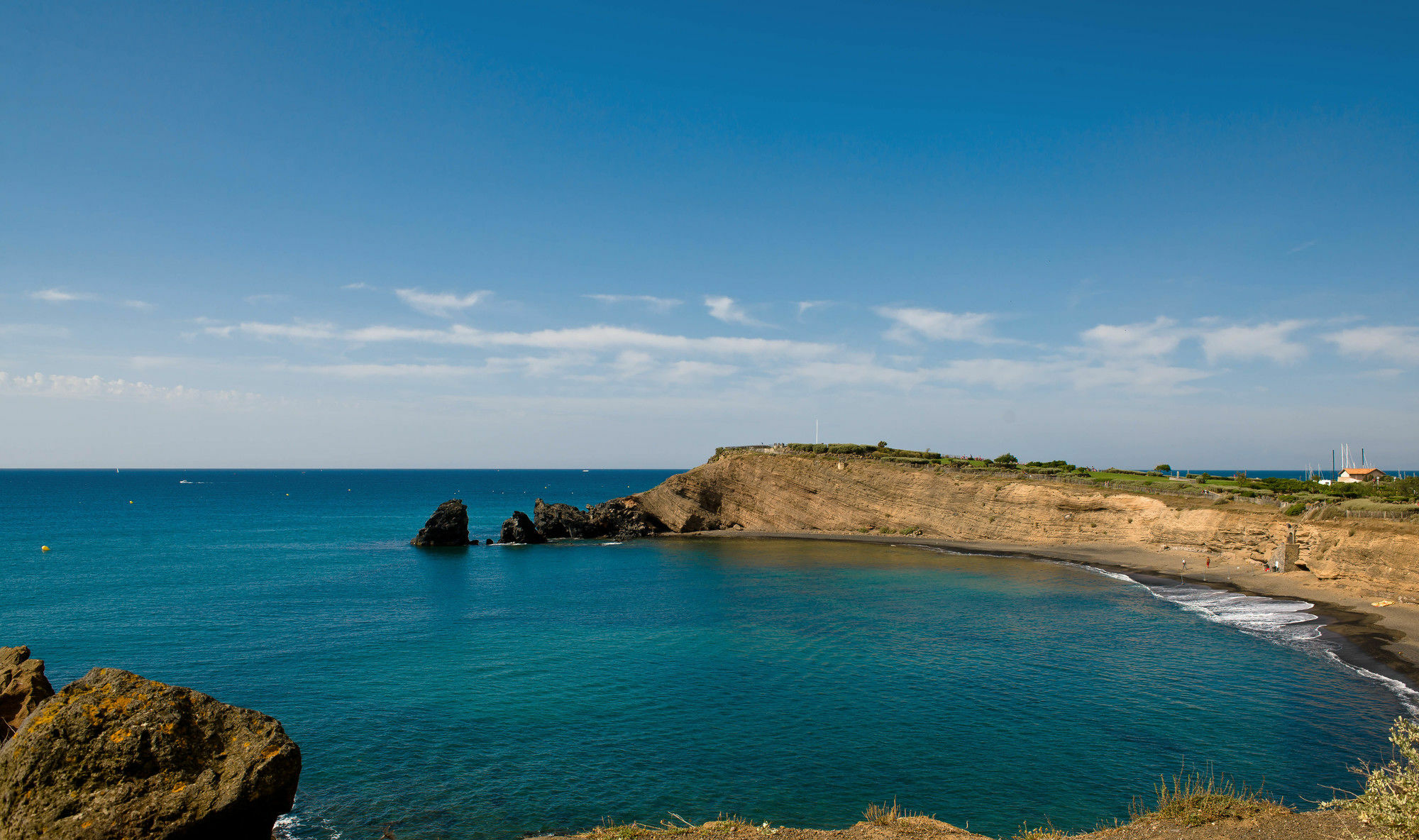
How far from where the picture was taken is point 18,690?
599 inches

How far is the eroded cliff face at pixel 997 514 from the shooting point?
4225cm

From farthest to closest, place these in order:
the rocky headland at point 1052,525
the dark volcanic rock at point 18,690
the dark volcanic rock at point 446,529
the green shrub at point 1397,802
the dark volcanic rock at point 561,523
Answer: the dark volcanic rock at point 561,523, the dark volcanic rock at point 446,529, the rocky headland at point 1052,525, the dark volcanic rock at point 18,690, the green shrub at point 1397,802

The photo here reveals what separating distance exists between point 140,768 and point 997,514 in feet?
227

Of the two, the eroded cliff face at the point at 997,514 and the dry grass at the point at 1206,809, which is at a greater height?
the eroded cliff face at the point at 997,514

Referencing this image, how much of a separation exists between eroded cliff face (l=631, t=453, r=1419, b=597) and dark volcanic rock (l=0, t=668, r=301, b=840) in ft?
171

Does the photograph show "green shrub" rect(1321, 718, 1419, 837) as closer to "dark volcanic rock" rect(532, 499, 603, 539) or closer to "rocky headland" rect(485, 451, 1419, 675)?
"rocky headland" rect(485, 451, 1419, 675)

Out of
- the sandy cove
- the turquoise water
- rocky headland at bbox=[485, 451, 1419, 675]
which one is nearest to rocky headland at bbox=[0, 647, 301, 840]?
the turquoise water

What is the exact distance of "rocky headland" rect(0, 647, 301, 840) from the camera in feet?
32.1

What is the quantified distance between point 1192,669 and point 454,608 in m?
37.8

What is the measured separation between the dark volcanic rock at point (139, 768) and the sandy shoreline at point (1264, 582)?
35.3 m

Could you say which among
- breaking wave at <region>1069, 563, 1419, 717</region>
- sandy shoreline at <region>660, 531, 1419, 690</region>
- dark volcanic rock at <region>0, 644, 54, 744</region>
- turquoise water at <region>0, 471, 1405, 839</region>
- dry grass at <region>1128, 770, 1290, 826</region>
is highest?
dark volcanic rock at <region>0, 644, 54, 744</region>

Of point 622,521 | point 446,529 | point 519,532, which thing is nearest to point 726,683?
point 519,532

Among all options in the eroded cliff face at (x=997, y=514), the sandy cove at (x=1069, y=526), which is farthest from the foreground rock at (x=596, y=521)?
the eroded cliff face at (x=997, y=514)

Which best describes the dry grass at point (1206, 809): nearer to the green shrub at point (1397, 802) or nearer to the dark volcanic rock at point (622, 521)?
the green shrub at point (1397, 802)
